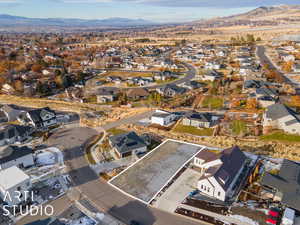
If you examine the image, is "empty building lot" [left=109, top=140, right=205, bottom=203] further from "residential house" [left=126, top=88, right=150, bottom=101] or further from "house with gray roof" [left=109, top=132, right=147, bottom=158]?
"residential house" [left=126, top=88, right=150, bottom=101]

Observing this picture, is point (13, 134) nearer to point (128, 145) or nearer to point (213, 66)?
point (128, 145)

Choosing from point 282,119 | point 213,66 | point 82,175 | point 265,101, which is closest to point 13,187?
point 82,175

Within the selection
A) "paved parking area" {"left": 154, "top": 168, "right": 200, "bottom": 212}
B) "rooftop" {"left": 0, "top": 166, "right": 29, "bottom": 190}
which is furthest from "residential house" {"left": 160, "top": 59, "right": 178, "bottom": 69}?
"rooftop" {"left": 0, "top": 166, "right": 29, "bottom": 190}

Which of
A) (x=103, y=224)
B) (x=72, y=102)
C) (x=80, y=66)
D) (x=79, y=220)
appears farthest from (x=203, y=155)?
(x=80, y=66)

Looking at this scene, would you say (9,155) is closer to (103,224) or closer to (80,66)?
(103,224)

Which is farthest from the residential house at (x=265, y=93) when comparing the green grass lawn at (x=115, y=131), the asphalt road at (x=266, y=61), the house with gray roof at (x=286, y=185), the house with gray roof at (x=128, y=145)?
the green grass lawn at (x=115, y=131)
